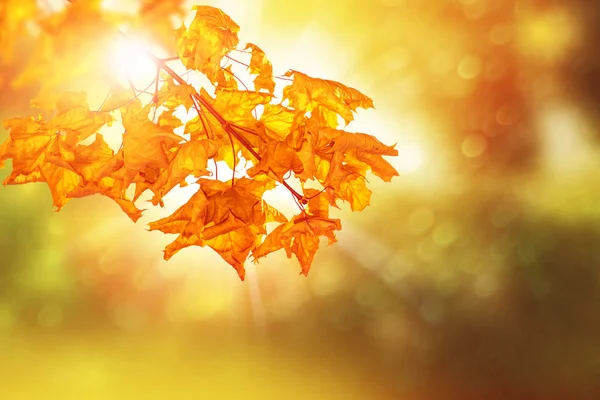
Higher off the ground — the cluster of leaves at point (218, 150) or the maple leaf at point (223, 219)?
the cluster of leaves at point (218, 150)

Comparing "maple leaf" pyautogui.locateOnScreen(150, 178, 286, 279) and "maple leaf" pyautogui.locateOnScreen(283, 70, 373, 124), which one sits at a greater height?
"maple leaf" pyautogui.locateOnScreen(283, 70, 373, 124)

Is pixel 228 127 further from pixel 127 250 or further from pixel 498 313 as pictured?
pixel 498 313

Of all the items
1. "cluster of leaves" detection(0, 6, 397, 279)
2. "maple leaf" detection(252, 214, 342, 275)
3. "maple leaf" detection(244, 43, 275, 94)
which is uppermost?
"maple leaf" detection(244, 43, 275, 94)

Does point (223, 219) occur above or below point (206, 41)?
below

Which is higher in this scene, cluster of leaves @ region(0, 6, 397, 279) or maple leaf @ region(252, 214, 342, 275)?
cluster of leaves @ region(0, 6, 397, 279)

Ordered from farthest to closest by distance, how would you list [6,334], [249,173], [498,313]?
[498,313], [6,334], [249,173]

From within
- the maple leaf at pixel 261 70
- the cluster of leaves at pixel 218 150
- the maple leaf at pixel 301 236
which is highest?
the maple leaf at pixel 261 70

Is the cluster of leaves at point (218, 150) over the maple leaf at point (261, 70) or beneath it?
beneath

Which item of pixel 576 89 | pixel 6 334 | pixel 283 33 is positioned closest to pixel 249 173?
pixel 283 33
